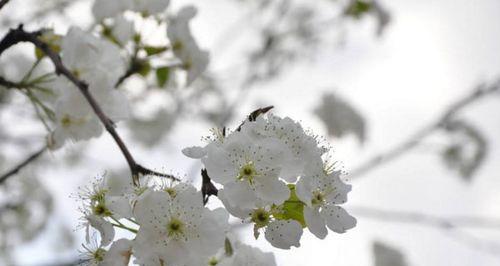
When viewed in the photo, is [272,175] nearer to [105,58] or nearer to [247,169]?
[247,169]

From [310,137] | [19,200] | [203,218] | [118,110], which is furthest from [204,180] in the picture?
[19,200]

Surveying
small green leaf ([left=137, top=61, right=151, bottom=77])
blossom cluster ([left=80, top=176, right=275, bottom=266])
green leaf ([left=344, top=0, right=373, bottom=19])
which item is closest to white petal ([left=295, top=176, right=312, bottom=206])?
blossom cluster ([left=80, top=176, right=275, bottom=266])

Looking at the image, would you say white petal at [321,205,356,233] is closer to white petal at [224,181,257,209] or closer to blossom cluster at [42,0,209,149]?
white petal at [224,181,257,209]

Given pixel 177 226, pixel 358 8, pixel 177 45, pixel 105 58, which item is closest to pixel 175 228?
pixel 177 226

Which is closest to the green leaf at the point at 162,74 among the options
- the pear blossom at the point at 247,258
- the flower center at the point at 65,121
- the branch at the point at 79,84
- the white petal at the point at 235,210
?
the flower center at the point at 65,121

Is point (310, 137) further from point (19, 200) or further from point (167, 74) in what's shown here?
point (19, 200)
